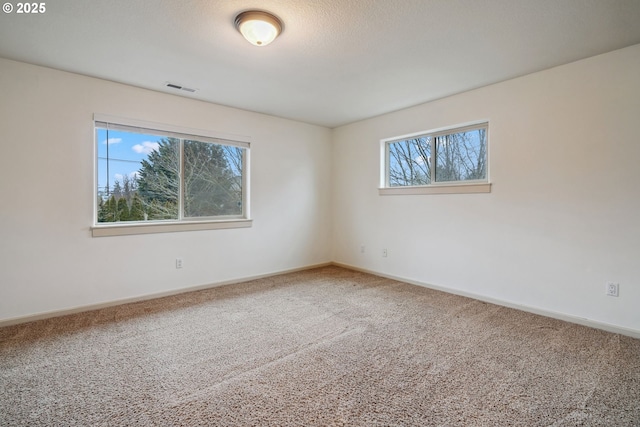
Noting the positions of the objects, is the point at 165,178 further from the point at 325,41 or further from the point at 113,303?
the point at 325,41

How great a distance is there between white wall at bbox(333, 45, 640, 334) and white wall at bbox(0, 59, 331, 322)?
260 cm

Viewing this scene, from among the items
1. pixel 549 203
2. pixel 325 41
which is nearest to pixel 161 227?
pixel 325 41

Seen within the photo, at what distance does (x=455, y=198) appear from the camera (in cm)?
361

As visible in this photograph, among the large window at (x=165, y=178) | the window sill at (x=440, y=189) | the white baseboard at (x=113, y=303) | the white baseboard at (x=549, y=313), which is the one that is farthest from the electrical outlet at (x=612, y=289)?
the large window at (x=165, y=178)

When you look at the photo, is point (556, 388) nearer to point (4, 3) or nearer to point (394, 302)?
point (394, 302)

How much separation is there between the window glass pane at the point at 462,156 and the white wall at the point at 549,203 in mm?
198

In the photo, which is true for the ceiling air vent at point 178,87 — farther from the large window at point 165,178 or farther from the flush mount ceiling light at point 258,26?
the flush mount ceiling light at point 258,26

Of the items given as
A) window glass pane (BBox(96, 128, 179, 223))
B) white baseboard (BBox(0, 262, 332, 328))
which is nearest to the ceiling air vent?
window glass pane (BBox(96, 128, 179, 223))

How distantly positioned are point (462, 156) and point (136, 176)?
3.88 meters

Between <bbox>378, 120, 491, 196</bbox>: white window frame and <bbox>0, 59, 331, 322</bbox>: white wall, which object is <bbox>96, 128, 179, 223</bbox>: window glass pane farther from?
<bbox>378, 120, 491, 196</bbox>: white window frame

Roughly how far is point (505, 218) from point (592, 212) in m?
0.70

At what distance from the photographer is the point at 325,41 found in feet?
7.77

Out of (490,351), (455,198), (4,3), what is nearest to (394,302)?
(490,351)

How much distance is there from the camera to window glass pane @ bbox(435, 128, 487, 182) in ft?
11.4
